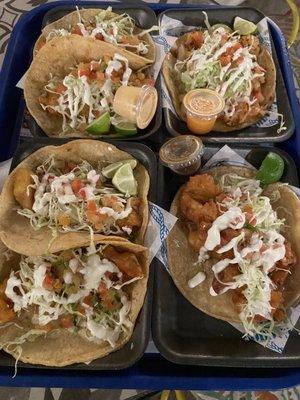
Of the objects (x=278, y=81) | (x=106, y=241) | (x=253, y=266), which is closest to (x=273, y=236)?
(x=253, y=266)

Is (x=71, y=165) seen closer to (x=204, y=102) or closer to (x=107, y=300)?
(x=107, y=300)

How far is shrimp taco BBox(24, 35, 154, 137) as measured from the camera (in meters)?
2.67

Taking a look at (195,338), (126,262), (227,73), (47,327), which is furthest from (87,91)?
(195,338)

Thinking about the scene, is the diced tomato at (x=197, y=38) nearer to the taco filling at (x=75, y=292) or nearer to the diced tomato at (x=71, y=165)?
the diced tomato at (x=71, y=165)

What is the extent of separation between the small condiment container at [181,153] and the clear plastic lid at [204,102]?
222mm

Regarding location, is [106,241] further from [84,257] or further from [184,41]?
[184,41]

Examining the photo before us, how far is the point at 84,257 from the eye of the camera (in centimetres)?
212

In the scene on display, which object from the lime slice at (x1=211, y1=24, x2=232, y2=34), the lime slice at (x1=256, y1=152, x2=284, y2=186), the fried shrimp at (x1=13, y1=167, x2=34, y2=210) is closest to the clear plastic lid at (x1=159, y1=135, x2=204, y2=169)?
the lime slice at (x1=256, y1=152, x2=284, y2=186)

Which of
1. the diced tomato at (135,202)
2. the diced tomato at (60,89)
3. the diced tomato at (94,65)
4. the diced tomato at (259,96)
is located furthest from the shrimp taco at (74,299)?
the diced tomato at (259,96)

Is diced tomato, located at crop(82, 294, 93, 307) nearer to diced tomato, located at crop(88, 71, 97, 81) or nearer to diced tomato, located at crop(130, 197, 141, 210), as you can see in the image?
A: diced tomato, located at crop(130, 197, 141, 210)

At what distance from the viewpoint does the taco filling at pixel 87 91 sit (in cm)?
268

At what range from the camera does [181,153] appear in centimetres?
234

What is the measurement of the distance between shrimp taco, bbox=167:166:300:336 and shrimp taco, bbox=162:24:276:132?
1.73 ft

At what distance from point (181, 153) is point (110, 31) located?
43.0 inches
